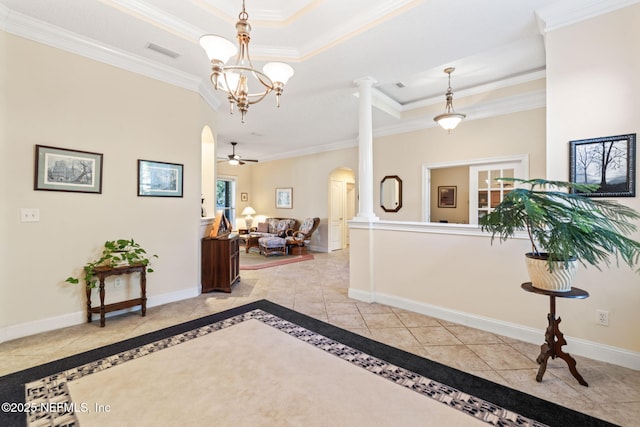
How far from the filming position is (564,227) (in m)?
1.70

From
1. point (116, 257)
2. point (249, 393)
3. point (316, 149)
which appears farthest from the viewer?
point (316, 149)

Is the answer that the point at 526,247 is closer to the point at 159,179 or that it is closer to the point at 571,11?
the point at 571,11

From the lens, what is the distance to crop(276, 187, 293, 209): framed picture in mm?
8570

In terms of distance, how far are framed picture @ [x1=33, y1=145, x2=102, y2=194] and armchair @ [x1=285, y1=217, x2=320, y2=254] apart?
15.5ft

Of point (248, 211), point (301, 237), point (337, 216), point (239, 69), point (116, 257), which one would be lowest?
point (301, 237)

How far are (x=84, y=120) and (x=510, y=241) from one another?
4525 mm

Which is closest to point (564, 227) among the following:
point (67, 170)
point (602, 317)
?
point (602, 317)

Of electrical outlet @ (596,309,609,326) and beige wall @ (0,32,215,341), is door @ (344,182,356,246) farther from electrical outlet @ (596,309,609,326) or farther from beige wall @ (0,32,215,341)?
electrical outlet @ (596,309,609,326)

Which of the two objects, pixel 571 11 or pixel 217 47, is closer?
pixel 217 47

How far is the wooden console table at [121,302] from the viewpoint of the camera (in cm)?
286

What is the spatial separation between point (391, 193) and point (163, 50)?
14.7 ft

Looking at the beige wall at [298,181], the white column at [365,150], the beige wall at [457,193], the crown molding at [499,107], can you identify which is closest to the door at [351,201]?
the beige wall at [298,181]

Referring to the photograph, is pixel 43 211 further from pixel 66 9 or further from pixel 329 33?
pixel 329 33

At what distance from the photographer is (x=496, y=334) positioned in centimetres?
273
